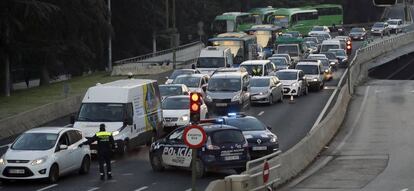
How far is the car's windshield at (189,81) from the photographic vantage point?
152ft

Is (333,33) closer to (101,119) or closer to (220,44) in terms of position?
(220,44)

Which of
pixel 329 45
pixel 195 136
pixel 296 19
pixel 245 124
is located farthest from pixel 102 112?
pixel 296 19

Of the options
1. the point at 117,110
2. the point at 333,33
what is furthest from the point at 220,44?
the point at 333,33

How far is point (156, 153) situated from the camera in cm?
2622

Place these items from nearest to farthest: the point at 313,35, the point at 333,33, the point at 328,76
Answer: the point at 328,76
the point at 313,35
the point at 333,33

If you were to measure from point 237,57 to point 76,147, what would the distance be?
3988 cm

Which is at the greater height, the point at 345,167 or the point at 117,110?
the point at 117,110

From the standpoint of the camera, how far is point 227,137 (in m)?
25.0

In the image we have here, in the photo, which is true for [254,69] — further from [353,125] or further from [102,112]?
[102,112]

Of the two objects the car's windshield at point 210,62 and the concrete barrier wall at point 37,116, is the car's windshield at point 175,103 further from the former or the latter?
the car's windshield at point 210,62

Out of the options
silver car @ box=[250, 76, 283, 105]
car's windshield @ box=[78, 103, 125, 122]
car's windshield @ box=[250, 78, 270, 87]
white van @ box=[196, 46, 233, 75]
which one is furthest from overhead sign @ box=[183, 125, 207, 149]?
white van @ box=[196, 46, 233, 75]

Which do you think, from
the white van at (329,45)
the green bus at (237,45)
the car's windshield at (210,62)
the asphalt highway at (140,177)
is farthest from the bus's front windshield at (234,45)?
the asphalt highway at (140,177)

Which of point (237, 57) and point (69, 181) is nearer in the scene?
point (69, 181)

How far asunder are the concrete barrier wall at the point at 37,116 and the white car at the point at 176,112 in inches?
246
